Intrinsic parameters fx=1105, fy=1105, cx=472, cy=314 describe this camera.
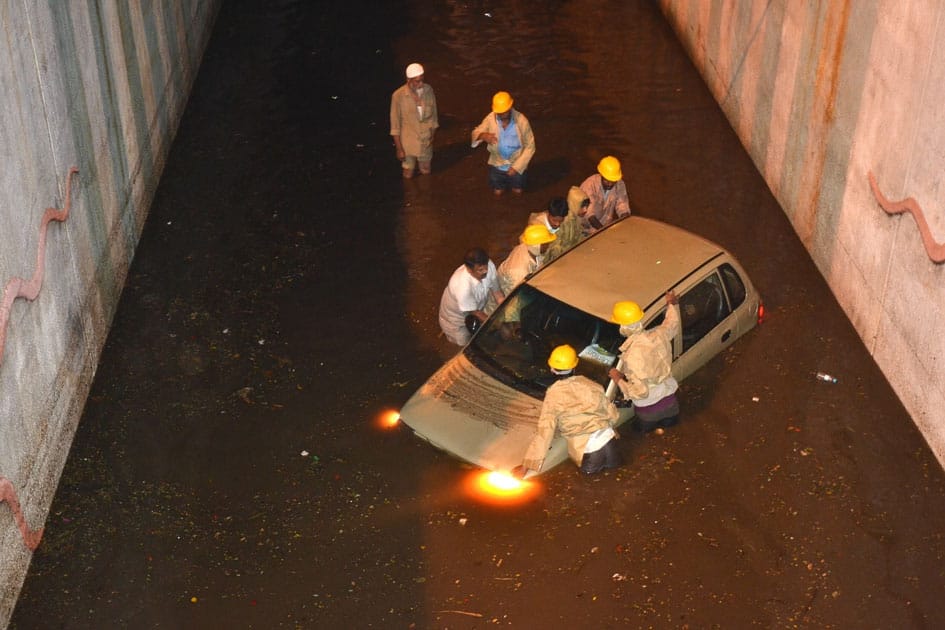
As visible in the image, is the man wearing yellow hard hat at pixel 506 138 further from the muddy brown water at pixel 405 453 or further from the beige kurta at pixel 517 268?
the beige kurta at pixel 517 268

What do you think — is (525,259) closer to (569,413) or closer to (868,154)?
(569,413)

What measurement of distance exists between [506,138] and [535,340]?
435cm

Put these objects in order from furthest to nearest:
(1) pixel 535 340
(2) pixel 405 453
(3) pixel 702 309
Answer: (3) pixel 702 309 < (2) pixel 405 453 < (1) pixel 535 340

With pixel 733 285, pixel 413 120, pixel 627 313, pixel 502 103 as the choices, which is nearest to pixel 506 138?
pixel 502 103

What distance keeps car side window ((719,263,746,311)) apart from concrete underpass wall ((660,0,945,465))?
1178 millimetres

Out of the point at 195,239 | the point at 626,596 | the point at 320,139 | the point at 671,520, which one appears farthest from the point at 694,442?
the point at 320,139

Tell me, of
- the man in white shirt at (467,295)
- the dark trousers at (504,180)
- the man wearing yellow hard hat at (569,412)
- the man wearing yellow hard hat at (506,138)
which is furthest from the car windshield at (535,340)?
the dark trousers at (504,180)

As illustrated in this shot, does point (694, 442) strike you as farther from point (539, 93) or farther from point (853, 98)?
point (539, 93)

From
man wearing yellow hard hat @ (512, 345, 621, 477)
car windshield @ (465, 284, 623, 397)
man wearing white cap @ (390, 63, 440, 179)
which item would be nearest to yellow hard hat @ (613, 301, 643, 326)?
car windshield @ (465, 284, 623, 397)

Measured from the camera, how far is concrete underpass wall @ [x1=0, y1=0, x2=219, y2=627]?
8359 mm

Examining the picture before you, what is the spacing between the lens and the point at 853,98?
10.7 meters

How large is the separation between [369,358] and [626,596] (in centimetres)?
378

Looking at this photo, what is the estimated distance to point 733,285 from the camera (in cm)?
1012

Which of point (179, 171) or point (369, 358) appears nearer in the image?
point (369, 358)
